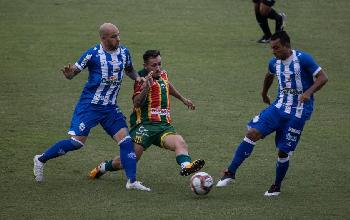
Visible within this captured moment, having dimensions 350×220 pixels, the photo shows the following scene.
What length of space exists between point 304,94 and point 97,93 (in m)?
2.85

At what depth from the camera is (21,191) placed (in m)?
11.1

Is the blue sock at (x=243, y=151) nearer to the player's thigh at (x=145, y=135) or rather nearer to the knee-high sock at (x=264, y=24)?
the player's thigh at (x=145, y=135)

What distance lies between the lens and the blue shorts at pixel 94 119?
11.4 meters

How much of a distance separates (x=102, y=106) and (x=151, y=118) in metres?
0.73

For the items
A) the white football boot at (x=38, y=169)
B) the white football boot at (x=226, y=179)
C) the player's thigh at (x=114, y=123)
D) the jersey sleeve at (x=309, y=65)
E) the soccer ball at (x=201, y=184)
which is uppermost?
the jersey sleeve at (x=309, y=65)

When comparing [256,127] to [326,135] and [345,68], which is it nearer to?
[326,135]

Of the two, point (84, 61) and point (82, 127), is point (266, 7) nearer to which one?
point (84, 61)

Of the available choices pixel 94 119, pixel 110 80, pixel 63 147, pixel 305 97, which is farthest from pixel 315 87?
pixel 63 147

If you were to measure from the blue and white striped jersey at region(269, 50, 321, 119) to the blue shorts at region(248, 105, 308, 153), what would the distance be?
0.08 meters

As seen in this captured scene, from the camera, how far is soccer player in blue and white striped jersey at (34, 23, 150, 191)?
11297 millimetres

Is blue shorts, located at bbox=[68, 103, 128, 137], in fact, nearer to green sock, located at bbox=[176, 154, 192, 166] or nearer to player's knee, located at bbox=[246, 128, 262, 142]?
Answer: green sock, located at bbox=[176, 154, 192, 166]

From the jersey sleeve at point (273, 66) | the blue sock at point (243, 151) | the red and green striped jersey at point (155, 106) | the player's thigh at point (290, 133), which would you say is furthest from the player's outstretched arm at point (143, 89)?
the player's thigh at point (290, 133)

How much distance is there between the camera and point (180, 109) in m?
17.2

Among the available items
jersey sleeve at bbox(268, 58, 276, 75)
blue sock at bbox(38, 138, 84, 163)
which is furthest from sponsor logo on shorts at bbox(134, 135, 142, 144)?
jersey sleeve at bbox(268, 58, 276, 75)
